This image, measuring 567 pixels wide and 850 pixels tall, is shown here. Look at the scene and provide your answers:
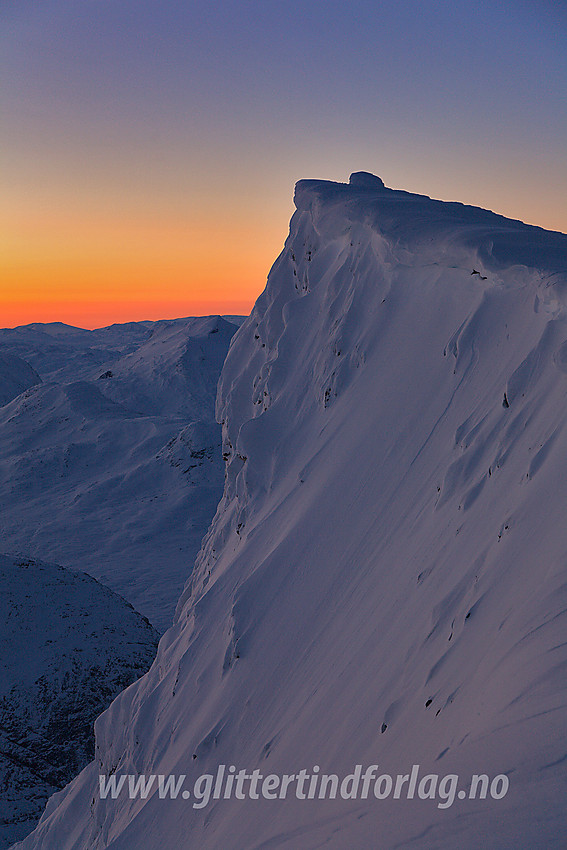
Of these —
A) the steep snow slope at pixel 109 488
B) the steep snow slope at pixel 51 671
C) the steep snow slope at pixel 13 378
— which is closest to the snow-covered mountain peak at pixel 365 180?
the steep snow slope at pixel 51 671

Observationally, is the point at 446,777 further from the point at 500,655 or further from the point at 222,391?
the point at 222,391

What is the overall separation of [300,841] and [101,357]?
7945 cm

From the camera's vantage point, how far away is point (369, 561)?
16.0 ft

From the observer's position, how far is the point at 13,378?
52.8 metres

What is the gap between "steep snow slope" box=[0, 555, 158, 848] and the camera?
9.78m

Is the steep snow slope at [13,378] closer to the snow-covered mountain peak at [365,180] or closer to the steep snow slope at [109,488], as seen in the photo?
the steep snow slope at [109,488]

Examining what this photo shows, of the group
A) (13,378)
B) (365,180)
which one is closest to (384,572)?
(365,180)

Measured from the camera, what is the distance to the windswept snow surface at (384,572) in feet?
8.37

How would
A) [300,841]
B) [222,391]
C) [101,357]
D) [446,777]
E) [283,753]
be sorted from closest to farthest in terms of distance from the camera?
1. [446,777]
2. [300,841]
3. [283,753]
4. [222,391]
5. [101,357]

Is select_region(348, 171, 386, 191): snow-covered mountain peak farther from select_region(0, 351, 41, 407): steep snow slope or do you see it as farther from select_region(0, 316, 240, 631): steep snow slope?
select_region(0, 351, 41, 407): steep snow slope

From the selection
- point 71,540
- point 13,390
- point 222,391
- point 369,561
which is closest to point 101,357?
point 13,390

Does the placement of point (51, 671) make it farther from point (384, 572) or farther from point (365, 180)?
point (365, 180)

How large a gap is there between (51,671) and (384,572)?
26.8ft

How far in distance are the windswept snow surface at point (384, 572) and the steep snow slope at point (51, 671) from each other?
186cm
